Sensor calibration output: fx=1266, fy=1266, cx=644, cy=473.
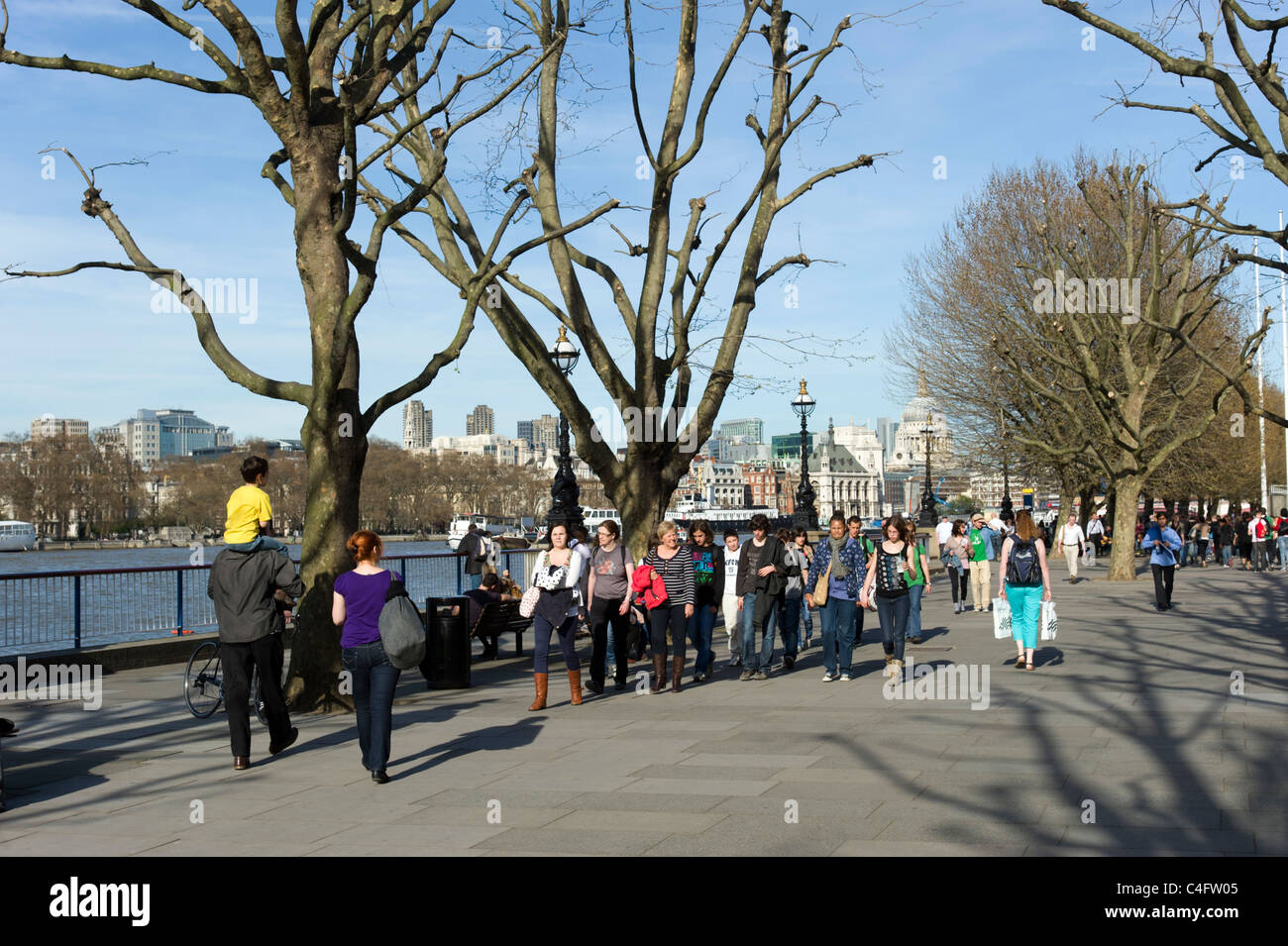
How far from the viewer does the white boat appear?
95.0 metres

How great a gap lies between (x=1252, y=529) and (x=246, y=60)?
113 ft

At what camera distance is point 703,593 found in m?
14.0

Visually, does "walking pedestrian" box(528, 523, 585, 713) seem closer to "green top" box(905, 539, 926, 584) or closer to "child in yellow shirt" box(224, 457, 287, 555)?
"child in yellow shirt" box(224, 457, 287, 555)

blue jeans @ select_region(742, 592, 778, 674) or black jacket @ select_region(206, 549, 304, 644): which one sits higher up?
black jacket @ select_region(206, 549, 304, 644)

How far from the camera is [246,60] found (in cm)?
1107

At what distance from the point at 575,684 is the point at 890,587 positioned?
3.85 m

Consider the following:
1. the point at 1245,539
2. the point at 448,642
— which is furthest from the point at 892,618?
the point at 1245,539

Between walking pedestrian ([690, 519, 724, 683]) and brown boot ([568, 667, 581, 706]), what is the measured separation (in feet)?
6.84

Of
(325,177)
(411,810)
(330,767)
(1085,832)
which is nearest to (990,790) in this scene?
(1085,832)

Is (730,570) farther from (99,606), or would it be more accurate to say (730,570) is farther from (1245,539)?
(1245,539)

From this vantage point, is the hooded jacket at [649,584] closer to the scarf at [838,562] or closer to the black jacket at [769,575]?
the black jacket at [769,575]

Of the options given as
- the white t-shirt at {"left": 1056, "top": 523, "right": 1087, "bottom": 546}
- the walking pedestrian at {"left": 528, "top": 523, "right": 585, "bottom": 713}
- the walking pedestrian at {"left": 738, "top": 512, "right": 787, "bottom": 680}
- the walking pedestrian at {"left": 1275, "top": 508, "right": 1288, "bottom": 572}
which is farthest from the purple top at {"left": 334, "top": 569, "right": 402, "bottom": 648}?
the walking pedestrian at {"left": 1275, "top": 508, "right": 1288, "bottom": 572}

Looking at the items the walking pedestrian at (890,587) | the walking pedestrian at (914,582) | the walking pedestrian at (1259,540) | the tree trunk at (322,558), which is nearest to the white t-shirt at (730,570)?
the walking pedestrian at (890,587)

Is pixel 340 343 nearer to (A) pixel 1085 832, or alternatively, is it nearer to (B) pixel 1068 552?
(A) pixel 1085 832
